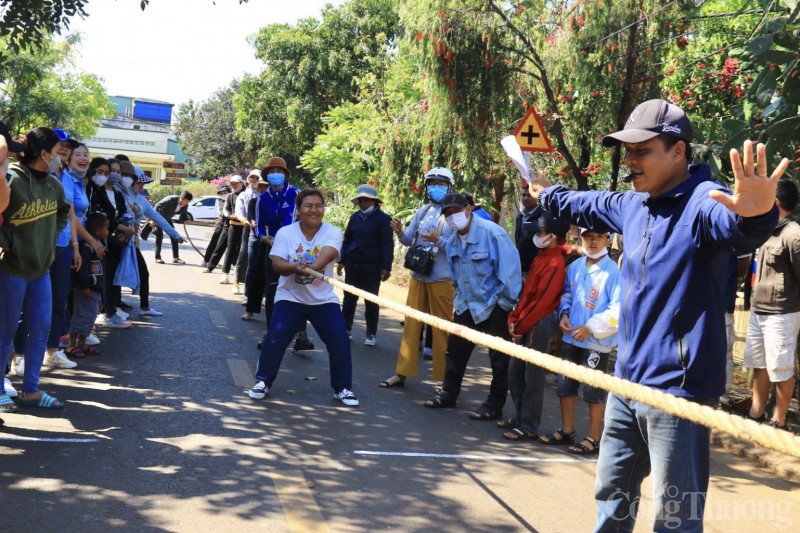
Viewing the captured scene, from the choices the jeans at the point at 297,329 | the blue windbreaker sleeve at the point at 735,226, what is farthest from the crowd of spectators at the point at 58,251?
the blue windbreaker sleeve at the point at 735,226

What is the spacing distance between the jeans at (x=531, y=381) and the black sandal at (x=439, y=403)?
742 millimetres

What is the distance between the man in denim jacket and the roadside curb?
179 cm

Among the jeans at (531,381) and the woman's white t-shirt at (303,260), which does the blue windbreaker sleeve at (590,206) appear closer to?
the jeans at (531,381)

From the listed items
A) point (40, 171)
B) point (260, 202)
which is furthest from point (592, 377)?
point (260, 202)

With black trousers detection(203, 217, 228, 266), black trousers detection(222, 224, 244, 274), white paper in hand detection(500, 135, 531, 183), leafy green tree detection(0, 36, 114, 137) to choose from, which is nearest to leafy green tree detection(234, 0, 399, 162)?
leafy green tree detection(0, 36, 114, 137)

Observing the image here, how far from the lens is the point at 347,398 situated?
7145mm

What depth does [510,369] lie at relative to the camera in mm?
6812

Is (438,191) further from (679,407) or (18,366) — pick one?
(679,407)

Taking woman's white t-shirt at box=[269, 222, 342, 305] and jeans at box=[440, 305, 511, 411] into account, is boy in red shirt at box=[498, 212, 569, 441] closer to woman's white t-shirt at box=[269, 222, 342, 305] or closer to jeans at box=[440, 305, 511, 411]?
jeans at box=[440, 305, 511, 411]

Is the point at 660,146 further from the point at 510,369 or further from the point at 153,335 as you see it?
the point at 153,335

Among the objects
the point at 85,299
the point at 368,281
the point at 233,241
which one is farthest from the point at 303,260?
the point at 233,241

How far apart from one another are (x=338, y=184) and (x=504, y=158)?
9125mm

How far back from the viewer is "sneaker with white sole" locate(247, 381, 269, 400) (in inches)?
278

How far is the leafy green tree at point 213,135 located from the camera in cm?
5475
